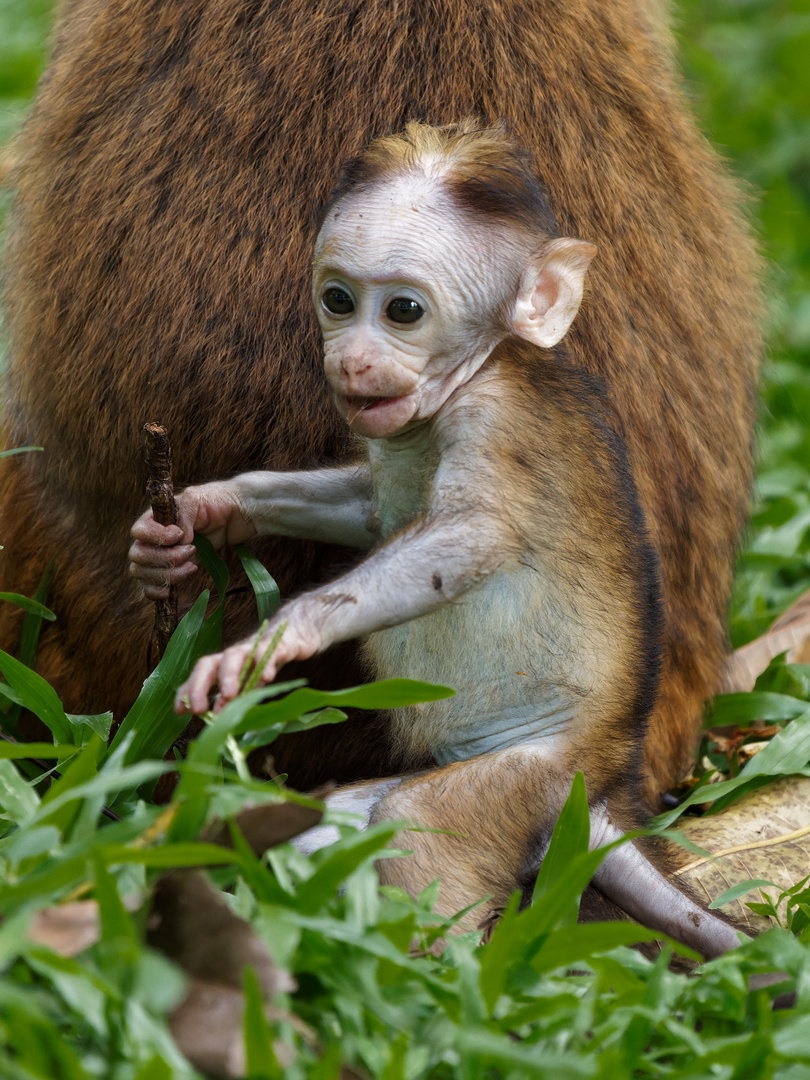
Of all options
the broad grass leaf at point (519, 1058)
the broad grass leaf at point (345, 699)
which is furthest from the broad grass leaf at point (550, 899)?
the broad grass leaf at point (345, 699)

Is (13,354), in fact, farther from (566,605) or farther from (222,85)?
(566,605)

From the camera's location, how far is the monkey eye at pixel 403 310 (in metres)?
2.02

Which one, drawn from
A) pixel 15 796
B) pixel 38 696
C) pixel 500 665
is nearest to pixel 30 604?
pixel 38 696

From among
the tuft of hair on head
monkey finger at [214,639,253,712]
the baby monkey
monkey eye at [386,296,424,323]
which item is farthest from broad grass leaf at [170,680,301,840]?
the tuft of hair on head

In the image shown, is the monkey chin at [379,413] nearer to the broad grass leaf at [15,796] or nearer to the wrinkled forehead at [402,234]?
the wrinkled forehead at [402,234]

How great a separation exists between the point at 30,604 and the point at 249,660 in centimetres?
76

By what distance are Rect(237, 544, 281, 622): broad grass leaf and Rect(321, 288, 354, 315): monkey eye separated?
19.1 inches

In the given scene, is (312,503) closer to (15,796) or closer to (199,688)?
(199,688)

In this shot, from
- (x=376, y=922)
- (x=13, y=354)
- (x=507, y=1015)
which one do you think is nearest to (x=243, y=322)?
(x=13, y=354)

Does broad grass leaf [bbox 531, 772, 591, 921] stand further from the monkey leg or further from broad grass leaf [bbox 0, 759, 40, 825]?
broad grass leaf [bbox 0, 759, 40, 825]

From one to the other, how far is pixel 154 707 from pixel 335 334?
68cm

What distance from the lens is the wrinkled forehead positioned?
200cm

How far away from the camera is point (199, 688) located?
5.78 ft

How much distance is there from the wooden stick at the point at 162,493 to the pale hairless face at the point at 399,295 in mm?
284
